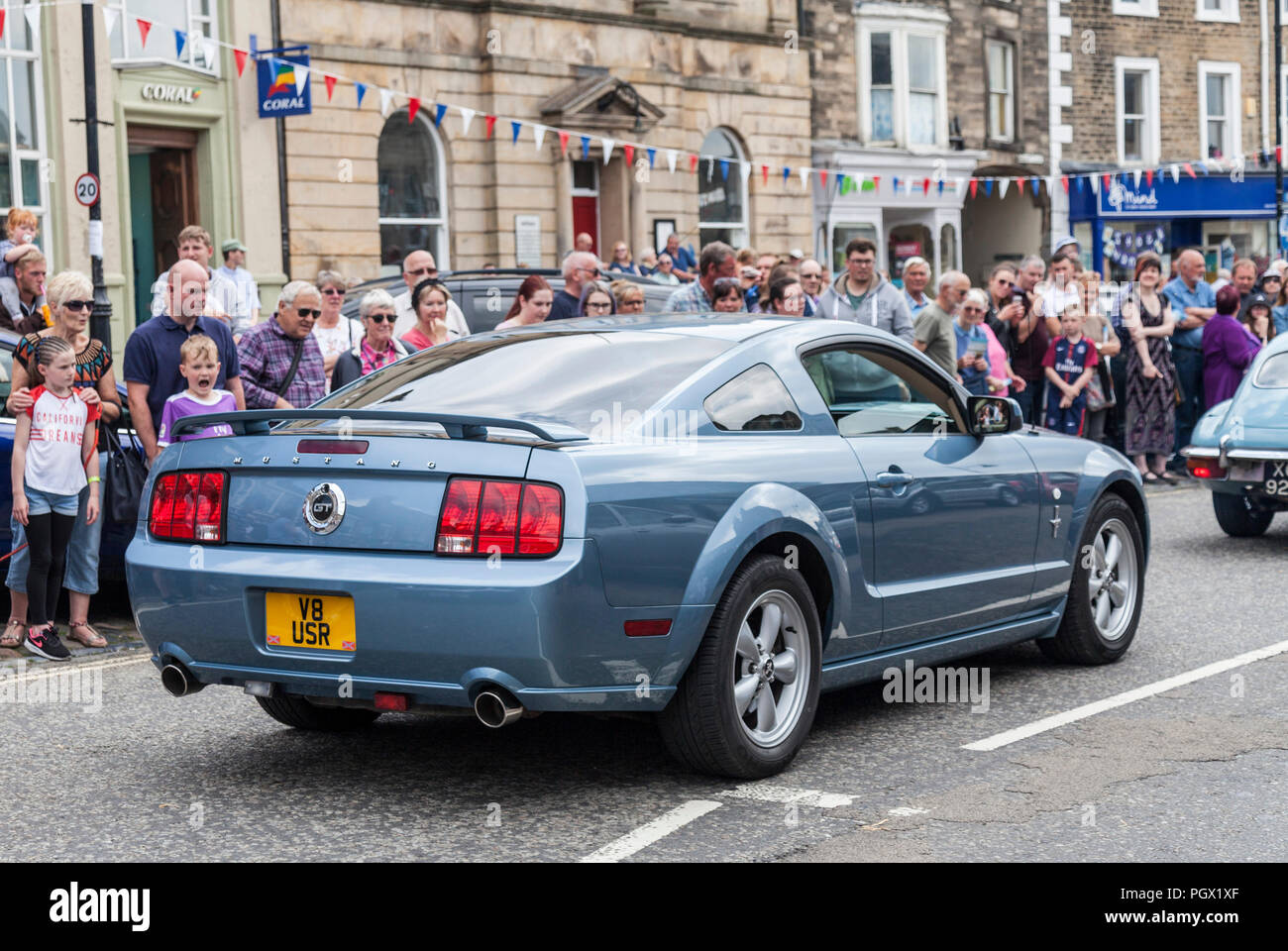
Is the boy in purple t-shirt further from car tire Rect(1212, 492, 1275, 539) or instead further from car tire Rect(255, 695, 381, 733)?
car tire Rect(1212, 492, 1275, 539)

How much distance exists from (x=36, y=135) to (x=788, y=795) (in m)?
16.2

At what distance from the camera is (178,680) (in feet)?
19.1

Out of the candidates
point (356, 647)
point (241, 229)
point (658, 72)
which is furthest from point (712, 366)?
point (658, 72)

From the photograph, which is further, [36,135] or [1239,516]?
[36,135]

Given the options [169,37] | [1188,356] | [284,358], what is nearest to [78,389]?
[284,358]

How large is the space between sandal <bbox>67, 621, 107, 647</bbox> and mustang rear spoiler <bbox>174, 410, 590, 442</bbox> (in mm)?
3103

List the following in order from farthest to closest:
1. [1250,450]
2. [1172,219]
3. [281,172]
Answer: [1172,219], [281,172], [1250,450]

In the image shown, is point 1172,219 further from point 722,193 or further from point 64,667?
point 64,667

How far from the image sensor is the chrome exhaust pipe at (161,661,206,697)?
5.80 m

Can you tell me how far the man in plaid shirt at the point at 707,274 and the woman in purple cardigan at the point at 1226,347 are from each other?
5.91m

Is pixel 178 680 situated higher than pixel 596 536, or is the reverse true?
pixel 596 536

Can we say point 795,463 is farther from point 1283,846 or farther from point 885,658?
point 1283,846

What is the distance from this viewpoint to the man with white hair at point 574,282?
40.4 feet

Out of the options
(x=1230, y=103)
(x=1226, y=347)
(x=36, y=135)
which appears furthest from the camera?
(x=1230, y=103)
